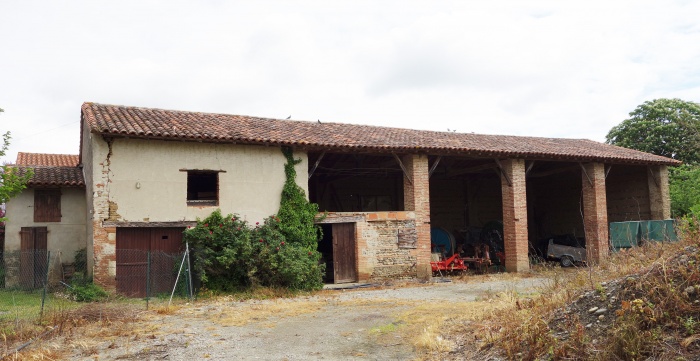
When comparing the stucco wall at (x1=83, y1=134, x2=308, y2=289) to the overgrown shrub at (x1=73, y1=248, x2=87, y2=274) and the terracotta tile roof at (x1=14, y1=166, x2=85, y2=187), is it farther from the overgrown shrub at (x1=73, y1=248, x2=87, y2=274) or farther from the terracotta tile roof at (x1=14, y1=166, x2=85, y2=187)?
the overgrown shrub at (x1=73, y1=248, x2=87, y2=274)

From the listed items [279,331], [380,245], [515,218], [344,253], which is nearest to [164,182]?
[344,253]

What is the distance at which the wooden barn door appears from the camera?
14141mm

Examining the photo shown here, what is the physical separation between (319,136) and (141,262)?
21.2ft

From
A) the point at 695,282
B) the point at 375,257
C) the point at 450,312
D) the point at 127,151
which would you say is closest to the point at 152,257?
the point at 127,151

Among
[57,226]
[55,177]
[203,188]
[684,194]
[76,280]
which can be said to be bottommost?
[76,280]

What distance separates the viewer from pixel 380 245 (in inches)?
664

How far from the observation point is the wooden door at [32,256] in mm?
16250

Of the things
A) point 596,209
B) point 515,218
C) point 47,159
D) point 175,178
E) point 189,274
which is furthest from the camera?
point 47,159

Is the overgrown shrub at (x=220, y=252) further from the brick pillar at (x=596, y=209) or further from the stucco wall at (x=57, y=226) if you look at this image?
the brick pillar at (x=596, y=209)

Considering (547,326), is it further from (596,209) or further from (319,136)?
(596,209)

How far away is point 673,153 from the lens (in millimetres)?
31344

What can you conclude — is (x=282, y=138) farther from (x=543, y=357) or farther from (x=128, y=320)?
(x=543, y=357)

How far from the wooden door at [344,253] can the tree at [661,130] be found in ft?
74.5

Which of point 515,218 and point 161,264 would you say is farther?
point 515,218
